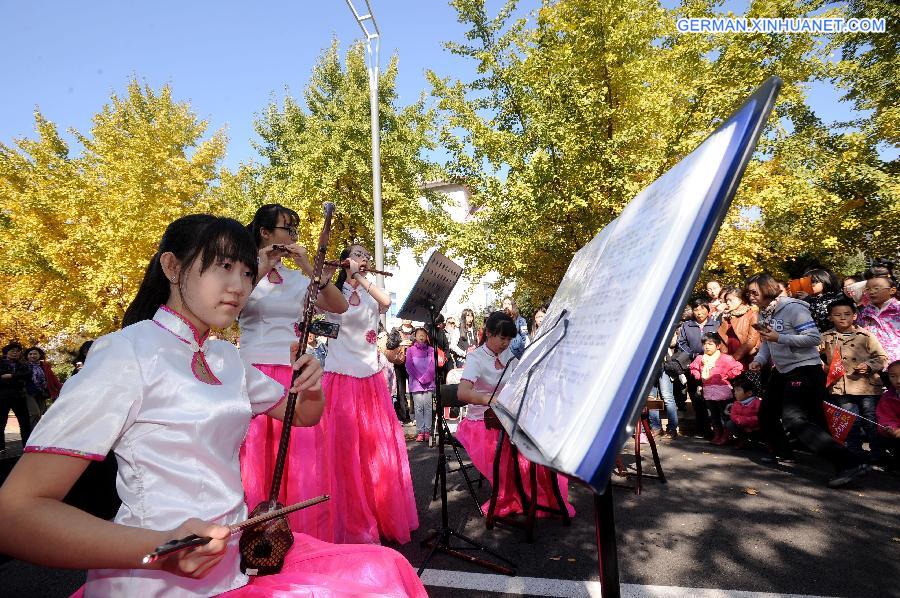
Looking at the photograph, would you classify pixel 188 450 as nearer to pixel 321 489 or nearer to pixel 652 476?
pixel 321 489

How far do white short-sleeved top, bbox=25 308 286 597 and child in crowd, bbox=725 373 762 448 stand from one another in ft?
22.2

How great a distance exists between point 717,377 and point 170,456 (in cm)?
717

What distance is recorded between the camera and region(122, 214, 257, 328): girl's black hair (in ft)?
4.53

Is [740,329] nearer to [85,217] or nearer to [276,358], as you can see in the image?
[276,358]

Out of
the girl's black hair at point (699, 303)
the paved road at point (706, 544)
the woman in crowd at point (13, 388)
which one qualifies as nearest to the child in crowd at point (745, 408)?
the paved road at point (706, 544)

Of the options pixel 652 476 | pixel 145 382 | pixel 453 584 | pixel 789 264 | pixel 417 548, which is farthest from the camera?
pixel 789 264

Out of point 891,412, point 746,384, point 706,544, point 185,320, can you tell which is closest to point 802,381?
point 891,412

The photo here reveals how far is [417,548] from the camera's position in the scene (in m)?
3.69

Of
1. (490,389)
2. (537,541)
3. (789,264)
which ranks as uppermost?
(789,264)

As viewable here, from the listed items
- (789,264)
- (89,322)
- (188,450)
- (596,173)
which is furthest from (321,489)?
(789,264)

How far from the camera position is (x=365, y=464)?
3.80 meters

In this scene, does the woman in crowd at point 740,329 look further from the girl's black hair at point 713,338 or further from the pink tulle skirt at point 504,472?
the pink tulle skirt at point 504,472

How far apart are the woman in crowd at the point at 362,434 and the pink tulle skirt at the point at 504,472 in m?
0.78

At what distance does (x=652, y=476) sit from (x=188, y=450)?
5094 millimetres
